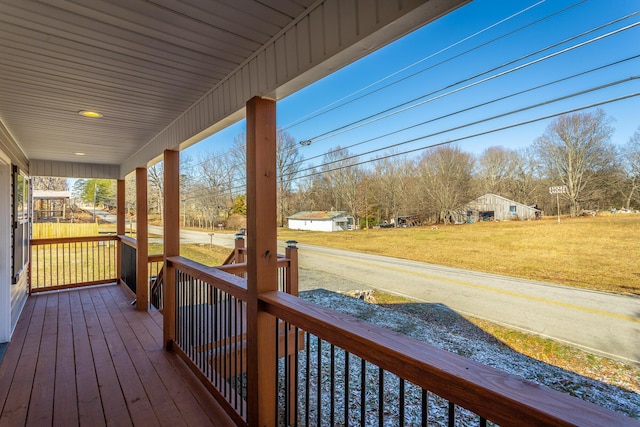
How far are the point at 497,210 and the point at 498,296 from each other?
2201mm

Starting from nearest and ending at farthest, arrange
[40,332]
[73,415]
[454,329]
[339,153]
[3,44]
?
[3,44] → [73,415] → [40,332] → [454,329] → [339,153]

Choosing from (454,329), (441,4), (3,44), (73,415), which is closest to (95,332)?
(73,415)

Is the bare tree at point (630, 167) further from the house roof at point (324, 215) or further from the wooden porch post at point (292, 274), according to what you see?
the house roof at point (324, 215)

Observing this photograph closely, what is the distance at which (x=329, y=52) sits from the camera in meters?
1.31

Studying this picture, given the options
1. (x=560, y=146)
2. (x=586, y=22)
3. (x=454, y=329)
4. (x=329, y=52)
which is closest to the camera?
(x=329, y=52)

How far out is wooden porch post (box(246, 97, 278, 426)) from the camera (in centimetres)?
182

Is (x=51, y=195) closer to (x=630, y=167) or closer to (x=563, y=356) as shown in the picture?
(x=563, y=356)

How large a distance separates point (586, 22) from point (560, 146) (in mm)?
1926

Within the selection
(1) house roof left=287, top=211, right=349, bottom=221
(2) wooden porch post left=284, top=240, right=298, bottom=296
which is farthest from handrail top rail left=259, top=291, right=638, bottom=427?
(1) house roof left=287, top=211, right=349, bottom=221

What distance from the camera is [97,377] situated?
2.63 meters

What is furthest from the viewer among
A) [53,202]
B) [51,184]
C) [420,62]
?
[51,184]

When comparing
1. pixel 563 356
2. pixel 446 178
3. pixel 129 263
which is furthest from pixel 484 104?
pixel 129 263

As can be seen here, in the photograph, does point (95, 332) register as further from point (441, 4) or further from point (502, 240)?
point (502, 240)

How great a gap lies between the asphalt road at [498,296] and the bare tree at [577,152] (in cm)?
210
